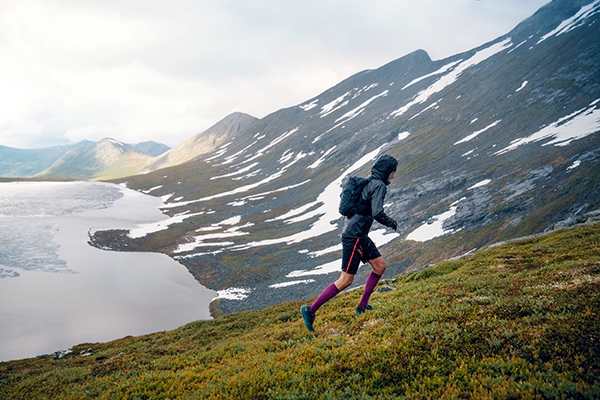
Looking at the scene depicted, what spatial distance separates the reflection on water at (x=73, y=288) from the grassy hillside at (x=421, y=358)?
113ft

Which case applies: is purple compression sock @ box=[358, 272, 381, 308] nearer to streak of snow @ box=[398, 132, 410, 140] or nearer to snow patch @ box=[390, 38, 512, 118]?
streak of snow @ box=[398, 132, 410, 140]

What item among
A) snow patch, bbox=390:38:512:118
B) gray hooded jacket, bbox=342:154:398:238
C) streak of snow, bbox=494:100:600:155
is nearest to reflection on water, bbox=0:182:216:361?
gray hooded jacket, bbox=342:154:398:238

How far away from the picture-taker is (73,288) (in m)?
47.5

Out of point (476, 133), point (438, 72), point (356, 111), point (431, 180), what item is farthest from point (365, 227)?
point (438, 72)

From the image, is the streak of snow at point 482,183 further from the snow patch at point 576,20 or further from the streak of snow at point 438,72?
the streak of snow at point 438,72

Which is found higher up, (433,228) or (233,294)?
(233,294)

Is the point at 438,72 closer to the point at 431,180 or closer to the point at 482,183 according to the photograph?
the point at 431,180

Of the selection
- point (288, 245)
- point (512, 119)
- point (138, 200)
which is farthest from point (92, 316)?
point (512, 119)

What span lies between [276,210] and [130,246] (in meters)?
48.0

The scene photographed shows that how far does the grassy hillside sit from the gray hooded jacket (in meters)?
3.01

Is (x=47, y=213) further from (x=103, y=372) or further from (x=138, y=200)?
(x=103, y=372)

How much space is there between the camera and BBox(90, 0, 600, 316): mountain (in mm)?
45844

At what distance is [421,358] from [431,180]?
70.3 metres

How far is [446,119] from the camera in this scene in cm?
10162
